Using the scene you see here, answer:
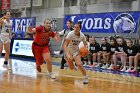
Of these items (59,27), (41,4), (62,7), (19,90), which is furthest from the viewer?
(41,4)

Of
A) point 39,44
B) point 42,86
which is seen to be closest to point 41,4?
point 39,44

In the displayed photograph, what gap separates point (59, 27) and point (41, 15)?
3678mm

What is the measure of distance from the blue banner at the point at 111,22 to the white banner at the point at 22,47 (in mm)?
2771

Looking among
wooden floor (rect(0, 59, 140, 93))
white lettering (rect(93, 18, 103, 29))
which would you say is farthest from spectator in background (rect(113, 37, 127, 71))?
wooden floor (rect(0, 59, 140, 93))

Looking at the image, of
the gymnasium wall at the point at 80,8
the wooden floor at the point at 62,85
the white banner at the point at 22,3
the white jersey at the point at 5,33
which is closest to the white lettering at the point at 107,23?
the gymnasium wall at the point at 80,8

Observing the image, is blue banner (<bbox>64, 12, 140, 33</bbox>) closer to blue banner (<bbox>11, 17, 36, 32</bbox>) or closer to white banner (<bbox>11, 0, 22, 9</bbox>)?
blue banner (<bbox>11, 17, 36, 32</bbox>)

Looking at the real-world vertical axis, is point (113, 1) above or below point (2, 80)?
above

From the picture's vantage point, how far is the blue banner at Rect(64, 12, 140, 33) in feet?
47.4

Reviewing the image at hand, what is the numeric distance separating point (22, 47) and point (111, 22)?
5581 mm

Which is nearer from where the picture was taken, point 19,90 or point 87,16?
point 19,90

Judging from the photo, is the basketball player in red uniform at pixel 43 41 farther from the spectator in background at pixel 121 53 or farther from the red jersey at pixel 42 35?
the spectator in background at pixel 121 53

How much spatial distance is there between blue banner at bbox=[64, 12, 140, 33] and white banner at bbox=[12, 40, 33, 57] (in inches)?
109

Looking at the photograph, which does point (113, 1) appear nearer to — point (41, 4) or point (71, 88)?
point (41, 4)

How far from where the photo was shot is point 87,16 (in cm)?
1667
